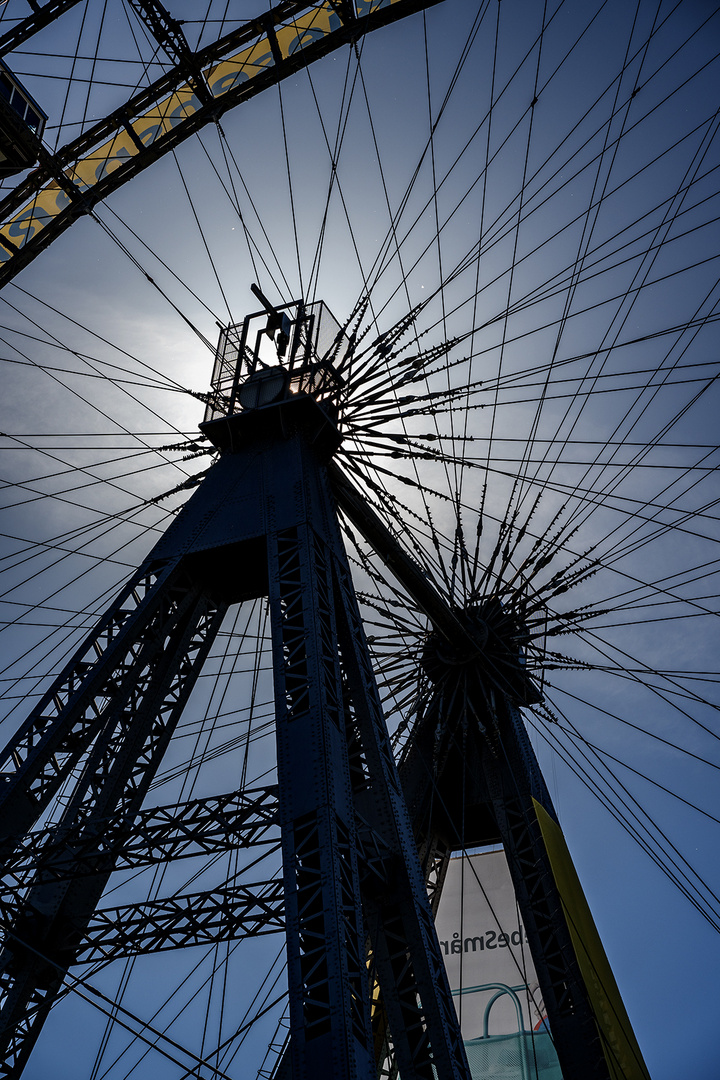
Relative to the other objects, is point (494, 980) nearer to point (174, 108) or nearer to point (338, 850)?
point (338, 850)

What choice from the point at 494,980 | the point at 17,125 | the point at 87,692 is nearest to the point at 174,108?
the point at 17,125

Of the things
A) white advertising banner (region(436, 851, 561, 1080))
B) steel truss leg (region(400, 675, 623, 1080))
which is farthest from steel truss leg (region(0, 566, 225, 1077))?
white advertising banner (region(436, 851, 561, 1080))

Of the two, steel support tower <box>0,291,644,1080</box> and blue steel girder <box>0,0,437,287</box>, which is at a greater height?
blue steel girder <box>0,0,437,287</box>

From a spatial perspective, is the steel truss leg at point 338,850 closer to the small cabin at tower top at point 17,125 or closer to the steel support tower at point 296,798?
the steel support tower at point 296,798

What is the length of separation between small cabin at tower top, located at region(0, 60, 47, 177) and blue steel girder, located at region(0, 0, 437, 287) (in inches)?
15.1

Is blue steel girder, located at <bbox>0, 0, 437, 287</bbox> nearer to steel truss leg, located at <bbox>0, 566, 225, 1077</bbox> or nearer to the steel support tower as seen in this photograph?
the steel support tower

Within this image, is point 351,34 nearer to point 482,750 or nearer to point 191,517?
point 191,517

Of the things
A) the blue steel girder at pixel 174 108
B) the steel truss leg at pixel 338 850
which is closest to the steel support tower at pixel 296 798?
the steel truss leg at pixel 338 850

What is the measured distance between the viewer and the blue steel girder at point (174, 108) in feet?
49.8

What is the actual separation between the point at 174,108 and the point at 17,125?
12.3ft

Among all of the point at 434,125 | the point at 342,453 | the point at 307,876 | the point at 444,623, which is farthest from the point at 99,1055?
the point at 434,125

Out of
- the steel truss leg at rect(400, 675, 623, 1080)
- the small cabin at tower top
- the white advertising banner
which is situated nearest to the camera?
the small cabin at tower top

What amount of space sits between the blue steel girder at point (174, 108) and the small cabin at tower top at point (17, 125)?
1.26 feet

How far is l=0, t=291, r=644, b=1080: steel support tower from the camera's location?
9.59 m
